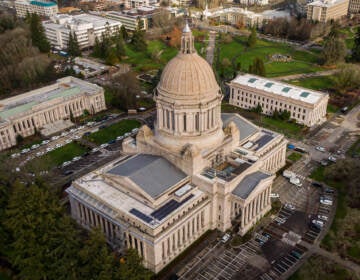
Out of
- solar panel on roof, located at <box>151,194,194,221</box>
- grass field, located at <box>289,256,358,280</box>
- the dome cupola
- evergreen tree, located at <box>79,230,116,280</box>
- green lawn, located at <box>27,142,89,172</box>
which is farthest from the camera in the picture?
green lawn, located at <box>27,142,89,172</box>

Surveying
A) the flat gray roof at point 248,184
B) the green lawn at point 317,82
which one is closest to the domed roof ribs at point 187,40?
the flat gray roof at point 248,184

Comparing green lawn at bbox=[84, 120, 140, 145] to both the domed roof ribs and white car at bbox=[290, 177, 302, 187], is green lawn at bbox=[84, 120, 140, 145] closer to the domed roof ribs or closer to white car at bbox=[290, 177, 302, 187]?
the domed roof ribs

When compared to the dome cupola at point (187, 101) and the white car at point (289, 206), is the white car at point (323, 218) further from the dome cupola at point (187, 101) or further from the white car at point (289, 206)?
the dome cupola at point (187, 101)

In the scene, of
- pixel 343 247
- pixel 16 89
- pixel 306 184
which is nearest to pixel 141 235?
pixel 343 247

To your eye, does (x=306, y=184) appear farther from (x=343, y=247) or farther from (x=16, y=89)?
(x=16, y=89)

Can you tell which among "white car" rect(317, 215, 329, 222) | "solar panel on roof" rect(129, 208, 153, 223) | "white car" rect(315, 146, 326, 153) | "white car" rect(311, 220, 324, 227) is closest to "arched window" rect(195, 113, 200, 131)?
"solar panel on roof" rect(129, 208, 153, 223)

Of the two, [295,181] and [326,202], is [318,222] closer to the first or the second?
[326,202]

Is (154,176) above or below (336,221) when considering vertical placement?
above
